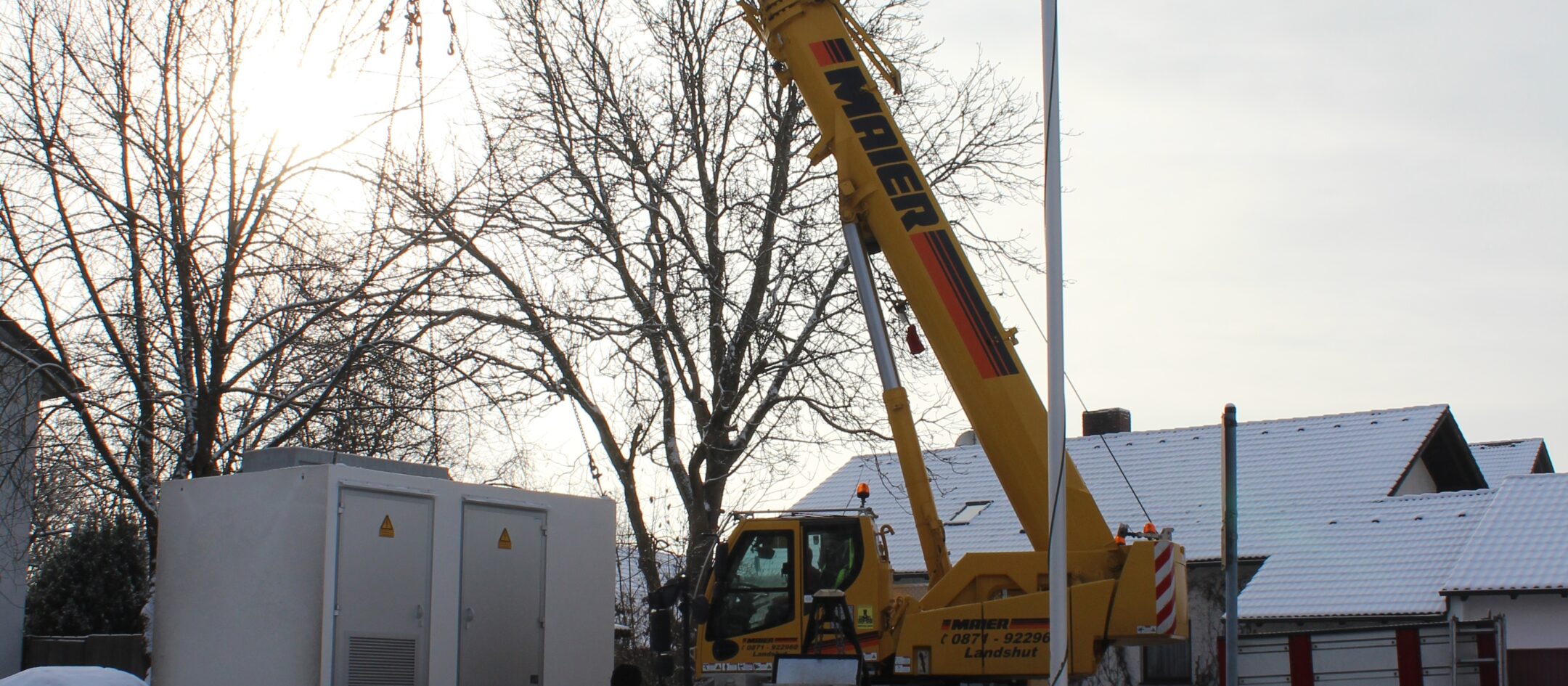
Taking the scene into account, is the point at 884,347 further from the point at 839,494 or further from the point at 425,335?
the point at 839,494

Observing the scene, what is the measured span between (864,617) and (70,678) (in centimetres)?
579

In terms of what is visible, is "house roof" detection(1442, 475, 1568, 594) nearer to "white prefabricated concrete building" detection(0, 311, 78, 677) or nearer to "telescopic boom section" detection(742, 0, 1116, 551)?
"telescopic boom section" detection(742, 0, 1116, 551)

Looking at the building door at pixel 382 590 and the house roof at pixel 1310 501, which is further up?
the house roof at pixel 1310 501

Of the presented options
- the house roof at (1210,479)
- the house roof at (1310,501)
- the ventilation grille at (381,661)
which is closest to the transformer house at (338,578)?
the ventilation grille at (381,661)

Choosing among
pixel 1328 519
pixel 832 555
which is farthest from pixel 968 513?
pixel 832 555

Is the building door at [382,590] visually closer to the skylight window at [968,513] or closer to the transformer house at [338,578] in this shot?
the transformer house at [338,578]

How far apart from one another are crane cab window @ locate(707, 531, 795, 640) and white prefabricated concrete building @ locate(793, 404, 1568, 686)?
257 inches

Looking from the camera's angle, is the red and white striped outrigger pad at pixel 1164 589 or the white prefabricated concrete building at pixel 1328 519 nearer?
the red and white striped outrigger pad at pixel 1164 589

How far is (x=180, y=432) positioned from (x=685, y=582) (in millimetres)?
5520

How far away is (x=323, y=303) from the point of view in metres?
11.7

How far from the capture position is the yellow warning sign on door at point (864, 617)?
10.6 meters

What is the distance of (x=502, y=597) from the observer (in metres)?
11.1

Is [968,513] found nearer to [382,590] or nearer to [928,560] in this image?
[928,560]

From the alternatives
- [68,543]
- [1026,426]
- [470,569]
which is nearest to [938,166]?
[1026,426]
